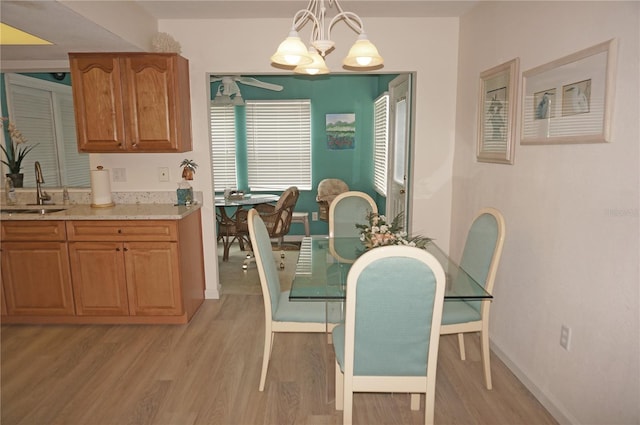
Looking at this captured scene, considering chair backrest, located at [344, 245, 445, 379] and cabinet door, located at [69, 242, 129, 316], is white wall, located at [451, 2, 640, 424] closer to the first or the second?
chair backrest, located at [344, 245, 445, 379]

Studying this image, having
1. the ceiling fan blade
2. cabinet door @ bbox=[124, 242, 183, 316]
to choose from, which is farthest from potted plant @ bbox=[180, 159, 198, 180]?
the ceiling fan blade

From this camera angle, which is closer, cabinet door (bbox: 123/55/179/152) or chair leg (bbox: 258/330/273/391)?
chair leg (bbox: 258/330/273/391)

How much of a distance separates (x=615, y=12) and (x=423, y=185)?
84.4 inches

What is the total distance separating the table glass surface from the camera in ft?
6.67

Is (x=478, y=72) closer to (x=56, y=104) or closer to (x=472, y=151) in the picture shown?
(x=472, y=151)

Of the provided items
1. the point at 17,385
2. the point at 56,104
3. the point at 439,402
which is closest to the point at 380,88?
the point at 56,104

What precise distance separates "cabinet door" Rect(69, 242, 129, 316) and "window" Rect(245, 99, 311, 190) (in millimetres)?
3239

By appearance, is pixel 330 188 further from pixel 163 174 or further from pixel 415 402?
pixel 415 402

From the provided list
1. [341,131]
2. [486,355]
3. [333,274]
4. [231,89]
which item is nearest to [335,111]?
[341,131]

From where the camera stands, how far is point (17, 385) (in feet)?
8.30

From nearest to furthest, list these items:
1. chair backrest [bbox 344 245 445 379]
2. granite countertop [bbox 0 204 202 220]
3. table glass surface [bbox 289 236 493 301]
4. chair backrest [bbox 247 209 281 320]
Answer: chair backrest [bbox 344 245 445 379], table glass surface [bbox 289 236 493 301], chair backrest [bbox 247 209 281 320], granite countertop [bbox 0 204 202 220]

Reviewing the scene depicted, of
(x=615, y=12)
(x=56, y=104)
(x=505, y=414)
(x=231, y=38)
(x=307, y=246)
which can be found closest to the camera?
(x=615, y=12)

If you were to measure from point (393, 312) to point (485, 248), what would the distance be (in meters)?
0.97

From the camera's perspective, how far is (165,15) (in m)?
3.43
